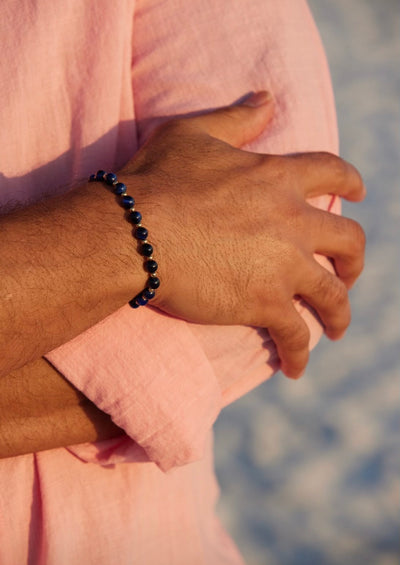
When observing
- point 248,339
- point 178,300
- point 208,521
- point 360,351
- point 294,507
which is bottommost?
point 294,507

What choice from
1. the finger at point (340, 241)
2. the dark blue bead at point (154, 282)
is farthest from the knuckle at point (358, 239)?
the dark blue bead at point (154, 282)

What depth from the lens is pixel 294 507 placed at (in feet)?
5.05

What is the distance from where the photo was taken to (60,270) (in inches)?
25.9

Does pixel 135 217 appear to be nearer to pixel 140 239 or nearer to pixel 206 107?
pixel 140 239

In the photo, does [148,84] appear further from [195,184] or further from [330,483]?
[330,483]

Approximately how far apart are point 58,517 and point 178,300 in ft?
1.13

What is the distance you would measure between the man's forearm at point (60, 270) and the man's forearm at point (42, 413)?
0.24 feet

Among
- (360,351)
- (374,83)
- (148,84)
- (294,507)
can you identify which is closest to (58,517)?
(148,84)

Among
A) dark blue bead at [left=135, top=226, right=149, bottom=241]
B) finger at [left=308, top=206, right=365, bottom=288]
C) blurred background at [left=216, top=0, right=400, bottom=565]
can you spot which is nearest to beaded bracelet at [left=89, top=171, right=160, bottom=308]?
dark blue bead at [left=135, top=226, right=149, bottom=241]

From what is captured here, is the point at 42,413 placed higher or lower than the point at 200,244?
lower

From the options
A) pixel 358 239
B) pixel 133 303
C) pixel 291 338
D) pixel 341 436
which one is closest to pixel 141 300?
pixel 133 303

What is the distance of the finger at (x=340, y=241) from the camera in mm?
856

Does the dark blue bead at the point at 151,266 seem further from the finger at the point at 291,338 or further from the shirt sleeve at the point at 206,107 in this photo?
the finger at the point at 291,338

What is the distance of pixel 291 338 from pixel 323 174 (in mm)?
236
